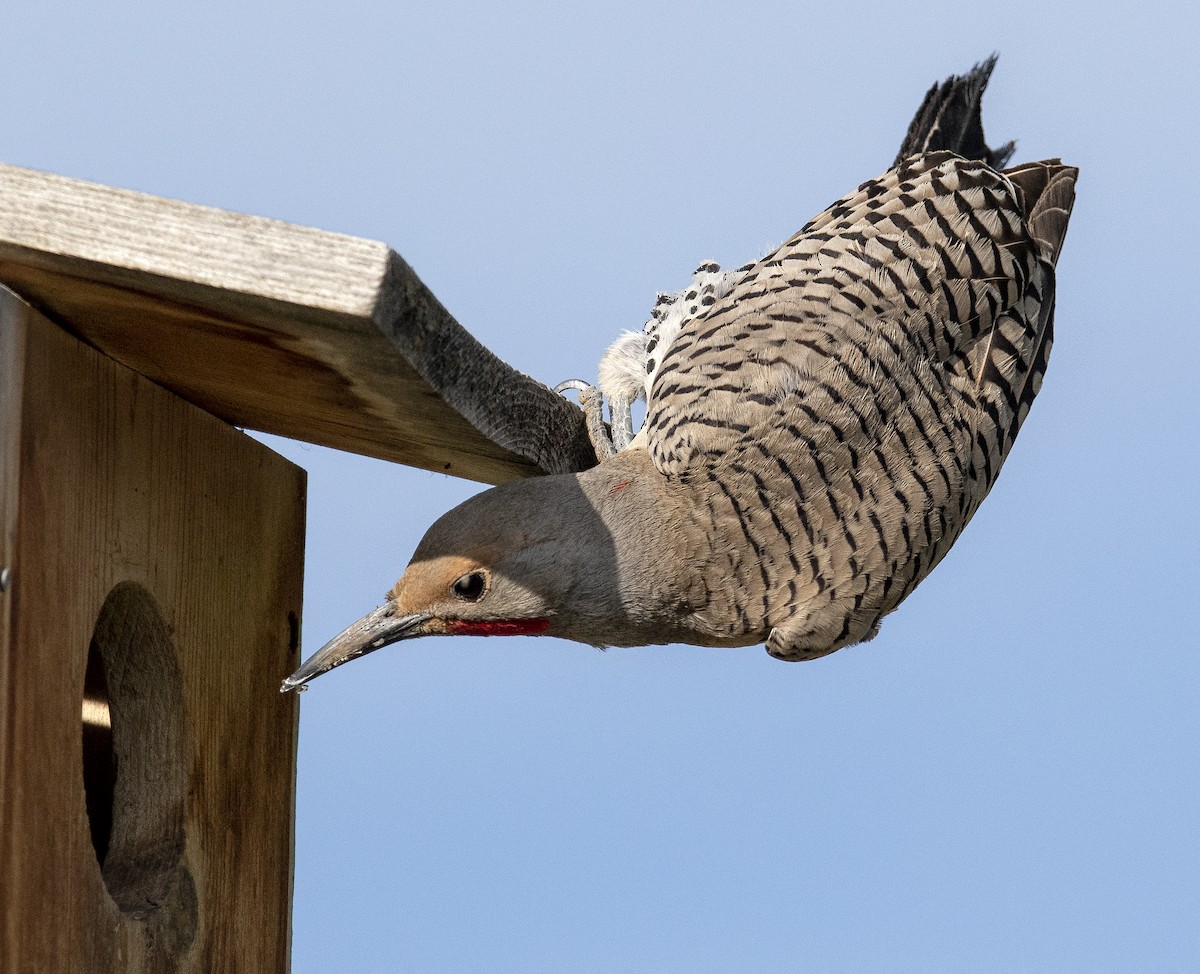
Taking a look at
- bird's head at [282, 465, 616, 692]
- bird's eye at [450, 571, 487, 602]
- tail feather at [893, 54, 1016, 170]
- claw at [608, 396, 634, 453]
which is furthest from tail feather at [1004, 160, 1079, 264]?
bird's eye at [450, 571, 487, 602]

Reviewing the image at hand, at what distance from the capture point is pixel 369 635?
2.51m

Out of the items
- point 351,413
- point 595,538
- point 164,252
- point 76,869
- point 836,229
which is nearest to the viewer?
point 164,252

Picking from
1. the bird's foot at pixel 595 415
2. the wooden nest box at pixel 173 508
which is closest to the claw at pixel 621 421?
the bird's foot at pixel 595 415

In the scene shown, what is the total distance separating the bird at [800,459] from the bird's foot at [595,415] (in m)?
0.01

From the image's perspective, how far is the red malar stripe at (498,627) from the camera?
8.46 ft

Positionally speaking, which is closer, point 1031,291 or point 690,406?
point 690,406

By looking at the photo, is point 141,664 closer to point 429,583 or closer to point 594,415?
point 429,583

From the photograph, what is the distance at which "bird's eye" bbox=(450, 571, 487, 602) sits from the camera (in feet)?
8.27

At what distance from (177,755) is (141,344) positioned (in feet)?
2.38

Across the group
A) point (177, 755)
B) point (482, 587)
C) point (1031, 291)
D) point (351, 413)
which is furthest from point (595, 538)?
point (1031, 291)

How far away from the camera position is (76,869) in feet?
6.86

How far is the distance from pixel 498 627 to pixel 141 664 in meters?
0.59

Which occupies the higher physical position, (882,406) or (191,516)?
(882,406)

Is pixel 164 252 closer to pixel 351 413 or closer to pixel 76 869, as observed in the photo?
pixel 351 413
